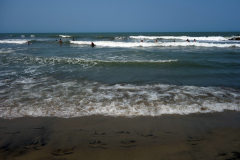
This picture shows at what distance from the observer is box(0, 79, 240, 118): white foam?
4453 millimetres

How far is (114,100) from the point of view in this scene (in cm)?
520

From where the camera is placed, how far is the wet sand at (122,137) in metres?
2.83

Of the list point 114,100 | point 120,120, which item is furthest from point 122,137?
point 114,100

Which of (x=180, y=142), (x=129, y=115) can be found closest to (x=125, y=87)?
(x=129, y=115)

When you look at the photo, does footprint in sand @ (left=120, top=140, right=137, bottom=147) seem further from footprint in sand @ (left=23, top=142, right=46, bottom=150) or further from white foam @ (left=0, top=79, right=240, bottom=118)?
footprint in sand @ (left=23, top=142, right=46, bottom=150)

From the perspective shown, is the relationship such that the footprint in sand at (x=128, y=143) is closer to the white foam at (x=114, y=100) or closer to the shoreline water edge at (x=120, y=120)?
the shoreline water edge at (x=120, y=120)

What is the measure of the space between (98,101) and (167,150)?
2873 mm

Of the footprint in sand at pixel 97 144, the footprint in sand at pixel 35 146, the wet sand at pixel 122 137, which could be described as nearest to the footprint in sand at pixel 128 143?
the wet sand at pixel 122 137

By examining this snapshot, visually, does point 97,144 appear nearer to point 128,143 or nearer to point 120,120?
point 128,143

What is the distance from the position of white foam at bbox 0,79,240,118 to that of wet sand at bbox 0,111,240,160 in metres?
0.35

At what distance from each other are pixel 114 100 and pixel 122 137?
6.55 ft

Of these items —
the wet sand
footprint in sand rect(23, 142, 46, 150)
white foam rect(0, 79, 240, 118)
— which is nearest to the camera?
the wet sand

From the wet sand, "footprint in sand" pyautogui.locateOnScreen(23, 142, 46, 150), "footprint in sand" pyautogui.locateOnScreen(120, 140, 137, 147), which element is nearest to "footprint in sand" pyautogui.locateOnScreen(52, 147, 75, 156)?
the wet sand

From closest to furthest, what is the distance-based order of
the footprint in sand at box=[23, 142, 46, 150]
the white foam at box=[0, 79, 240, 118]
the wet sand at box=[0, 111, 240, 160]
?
the wet sand at box=[0, 111, 240, 160], the footprint in sand at box=[23, 142, 46, 150], the white foam at box=[0, 79, 240, 118]
